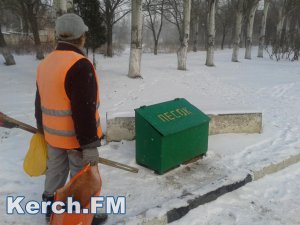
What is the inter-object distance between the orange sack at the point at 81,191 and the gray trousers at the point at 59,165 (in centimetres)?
27

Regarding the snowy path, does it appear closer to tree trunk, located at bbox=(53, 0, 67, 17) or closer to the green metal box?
the green metal box

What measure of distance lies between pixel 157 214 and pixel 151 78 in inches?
358

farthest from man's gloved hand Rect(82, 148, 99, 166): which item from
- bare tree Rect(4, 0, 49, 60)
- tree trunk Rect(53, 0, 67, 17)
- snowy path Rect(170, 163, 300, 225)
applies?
bare tree Rect(4, 0, 49, 60)

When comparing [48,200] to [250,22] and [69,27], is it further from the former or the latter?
[250,22]

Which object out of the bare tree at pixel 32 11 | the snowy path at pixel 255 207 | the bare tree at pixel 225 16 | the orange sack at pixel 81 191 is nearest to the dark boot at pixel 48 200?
the orange sack at pixel 81 191

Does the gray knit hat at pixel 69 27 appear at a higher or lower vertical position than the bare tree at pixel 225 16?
lower

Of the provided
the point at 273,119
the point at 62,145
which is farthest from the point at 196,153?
the point at 273,119

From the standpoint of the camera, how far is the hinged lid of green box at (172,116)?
410 cm

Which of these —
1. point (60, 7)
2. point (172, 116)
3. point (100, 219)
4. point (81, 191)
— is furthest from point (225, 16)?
point (81, 191)

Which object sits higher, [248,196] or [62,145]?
[62,145]

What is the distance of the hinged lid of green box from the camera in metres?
4.10

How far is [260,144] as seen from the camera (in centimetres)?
549

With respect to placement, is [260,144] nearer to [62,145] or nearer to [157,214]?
[157,214]

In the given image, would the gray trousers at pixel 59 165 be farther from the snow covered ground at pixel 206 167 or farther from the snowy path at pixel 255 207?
the snowy path at pixel 255 207
